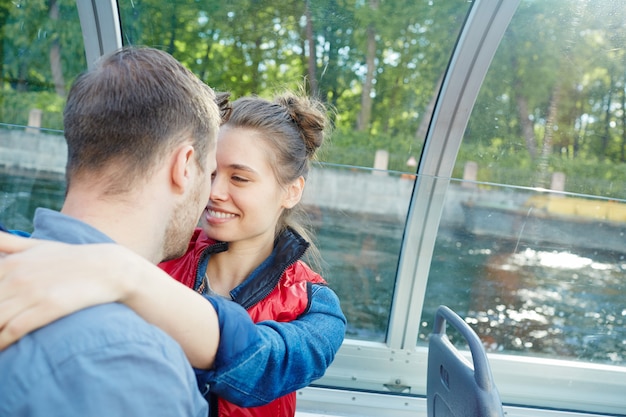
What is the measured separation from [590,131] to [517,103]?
0.44 metres

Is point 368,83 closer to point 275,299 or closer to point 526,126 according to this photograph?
point 526,126

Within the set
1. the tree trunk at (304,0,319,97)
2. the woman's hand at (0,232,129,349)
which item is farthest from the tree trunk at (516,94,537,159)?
the woman's hand at (0,232,129,349)

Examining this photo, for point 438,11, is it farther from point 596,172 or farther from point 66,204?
point 66,204

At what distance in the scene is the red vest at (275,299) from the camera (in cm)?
207

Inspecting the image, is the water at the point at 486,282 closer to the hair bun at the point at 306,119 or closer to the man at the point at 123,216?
the hair bun at the point at 306,119

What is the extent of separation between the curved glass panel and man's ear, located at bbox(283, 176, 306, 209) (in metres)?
1.56

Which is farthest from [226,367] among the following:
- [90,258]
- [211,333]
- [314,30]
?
[314,30]

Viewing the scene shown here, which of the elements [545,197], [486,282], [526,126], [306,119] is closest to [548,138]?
[526,126]

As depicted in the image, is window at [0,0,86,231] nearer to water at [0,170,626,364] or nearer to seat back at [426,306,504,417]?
water at [0,170,626,364]

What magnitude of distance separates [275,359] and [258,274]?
1.97ft

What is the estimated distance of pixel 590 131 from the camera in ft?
12.1

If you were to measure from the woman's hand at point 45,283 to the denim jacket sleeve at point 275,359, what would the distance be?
15.2 inches

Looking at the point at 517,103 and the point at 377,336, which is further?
the point at 377,336

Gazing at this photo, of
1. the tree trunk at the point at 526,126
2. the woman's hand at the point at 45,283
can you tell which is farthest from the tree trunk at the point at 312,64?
the woman's hand at the point at 45,283
